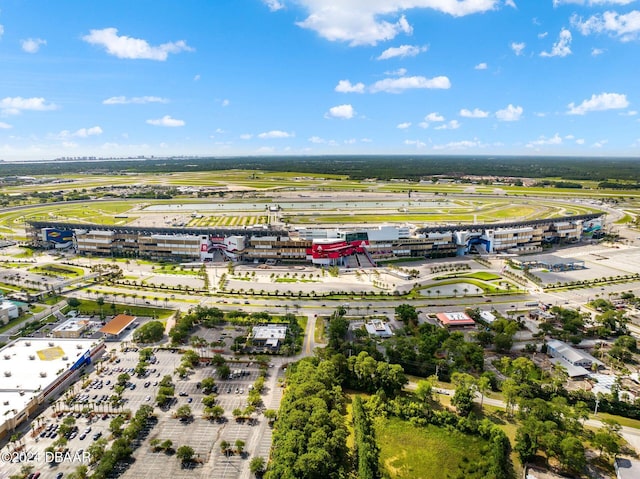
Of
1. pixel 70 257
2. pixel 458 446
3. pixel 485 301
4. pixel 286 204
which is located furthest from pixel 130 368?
pixel 286 204

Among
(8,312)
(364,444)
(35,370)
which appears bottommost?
(364,444)

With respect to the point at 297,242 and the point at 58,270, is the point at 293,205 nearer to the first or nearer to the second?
the point at 297,242

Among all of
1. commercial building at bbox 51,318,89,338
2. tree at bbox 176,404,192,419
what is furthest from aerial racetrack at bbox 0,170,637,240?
tree at bbox 176,404,192,419

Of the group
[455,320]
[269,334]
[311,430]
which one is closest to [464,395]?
[311,430]

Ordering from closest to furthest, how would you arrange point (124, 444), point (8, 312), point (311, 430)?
point (311, 430)
point (124, 444)
point (8, 312)

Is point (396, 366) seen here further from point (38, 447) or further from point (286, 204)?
point (286, 204)

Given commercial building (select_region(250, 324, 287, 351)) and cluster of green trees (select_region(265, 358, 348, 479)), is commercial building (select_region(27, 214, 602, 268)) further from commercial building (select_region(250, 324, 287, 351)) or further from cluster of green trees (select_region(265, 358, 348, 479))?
cluster of green trees (select_region(265, 358, 348, 479))

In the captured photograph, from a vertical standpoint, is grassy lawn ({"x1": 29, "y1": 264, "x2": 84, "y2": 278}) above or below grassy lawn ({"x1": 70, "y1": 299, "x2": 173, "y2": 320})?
above
